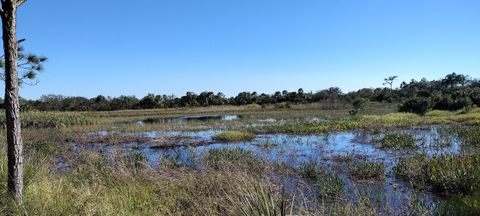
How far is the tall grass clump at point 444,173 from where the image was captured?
32.7ft

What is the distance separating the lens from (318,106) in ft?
233

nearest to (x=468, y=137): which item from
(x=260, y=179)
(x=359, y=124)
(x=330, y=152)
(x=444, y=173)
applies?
(x=330, y=152)

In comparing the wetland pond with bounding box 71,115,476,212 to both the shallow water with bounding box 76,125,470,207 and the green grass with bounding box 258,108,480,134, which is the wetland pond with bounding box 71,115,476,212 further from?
the green grass with bounding box 258,108,480,134

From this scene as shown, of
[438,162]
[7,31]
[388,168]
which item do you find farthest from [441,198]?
[7,31]

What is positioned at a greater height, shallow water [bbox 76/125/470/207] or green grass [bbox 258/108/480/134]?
green grass [bbox 258/108/480/134]

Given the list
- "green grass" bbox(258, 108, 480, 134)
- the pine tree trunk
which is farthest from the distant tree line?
the pine tree trunk

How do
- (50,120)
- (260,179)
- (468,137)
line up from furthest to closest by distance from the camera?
(50,120)
(468,137)
(260,179)

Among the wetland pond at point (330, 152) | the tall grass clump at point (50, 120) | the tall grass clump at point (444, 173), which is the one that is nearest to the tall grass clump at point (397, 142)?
the wetland pond at point (330, 152)

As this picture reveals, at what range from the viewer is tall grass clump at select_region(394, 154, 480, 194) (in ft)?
32.7

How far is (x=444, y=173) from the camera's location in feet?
36.0

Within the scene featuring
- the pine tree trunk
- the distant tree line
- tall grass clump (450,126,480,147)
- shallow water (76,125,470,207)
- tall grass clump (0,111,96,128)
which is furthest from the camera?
the distant tree line

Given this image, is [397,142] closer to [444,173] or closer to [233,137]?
[233,137]

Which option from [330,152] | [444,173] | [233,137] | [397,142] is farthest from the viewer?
[233,137]

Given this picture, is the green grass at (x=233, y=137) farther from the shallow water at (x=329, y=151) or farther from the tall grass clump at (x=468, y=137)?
the tall grass clump at (x=468, y=137)
